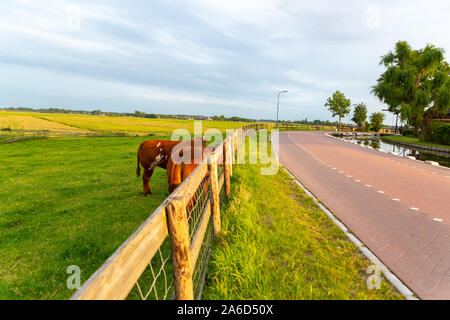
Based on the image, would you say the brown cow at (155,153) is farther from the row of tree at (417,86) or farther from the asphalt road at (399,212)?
the row of tree at (417,86)

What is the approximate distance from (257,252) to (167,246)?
1921 millimetres

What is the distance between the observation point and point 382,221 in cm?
507

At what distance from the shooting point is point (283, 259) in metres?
3.50

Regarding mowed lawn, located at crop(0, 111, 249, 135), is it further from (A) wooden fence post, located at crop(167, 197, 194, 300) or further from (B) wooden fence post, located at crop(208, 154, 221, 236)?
(A) wooden fence post, located at crop(167, 197, 194, 300)

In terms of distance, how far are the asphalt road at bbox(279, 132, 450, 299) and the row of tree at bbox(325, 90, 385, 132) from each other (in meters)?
60.0

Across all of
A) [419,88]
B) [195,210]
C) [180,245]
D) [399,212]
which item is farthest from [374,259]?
[419,88]

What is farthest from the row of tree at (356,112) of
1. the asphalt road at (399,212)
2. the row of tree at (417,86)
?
the asphalt road at (399,212)

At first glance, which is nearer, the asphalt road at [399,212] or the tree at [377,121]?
the asphalt road at [399,212]

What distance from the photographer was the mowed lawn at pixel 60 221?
364 centimetres

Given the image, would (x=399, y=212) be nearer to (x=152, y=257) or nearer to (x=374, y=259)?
(x=374, y=259)

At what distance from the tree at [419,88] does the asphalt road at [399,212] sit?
24.8 meters

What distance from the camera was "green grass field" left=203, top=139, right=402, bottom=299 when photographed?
2805 millimetres

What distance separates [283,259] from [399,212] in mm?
4030
